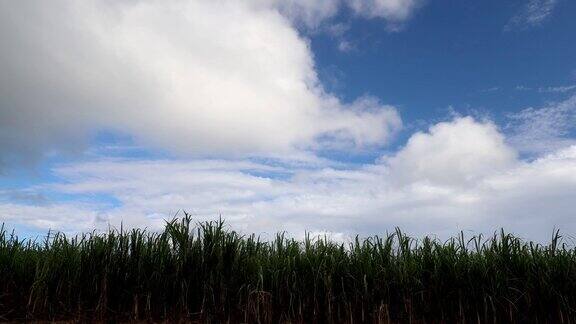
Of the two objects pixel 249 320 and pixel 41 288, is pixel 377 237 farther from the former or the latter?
pixel 41 288

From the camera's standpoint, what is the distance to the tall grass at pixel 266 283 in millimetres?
7785

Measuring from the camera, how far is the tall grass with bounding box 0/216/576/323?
779 centimetres

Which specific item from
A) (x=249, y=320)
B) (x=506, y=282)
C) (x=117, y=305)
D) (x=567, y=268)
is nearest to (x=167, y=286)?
(x=117, y=305)

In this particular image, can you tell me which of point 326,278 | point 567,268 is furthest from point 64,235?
point 567,268

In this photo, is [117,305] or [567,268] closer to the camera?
[117,305]

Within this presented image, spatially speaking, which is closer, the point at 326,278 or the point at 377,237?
the point at 326,278

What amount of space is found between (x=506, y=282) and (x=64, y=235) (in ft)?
23.5

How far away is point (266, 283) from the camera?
8156 mm

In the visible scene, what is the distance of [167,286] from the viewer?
7844mm

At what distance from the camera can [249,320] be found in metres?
7.78

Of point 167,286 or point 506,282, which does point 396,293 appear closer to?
point 506,282

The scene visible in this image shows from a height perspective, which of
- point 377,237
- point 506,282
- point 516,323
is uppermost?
point 377,237

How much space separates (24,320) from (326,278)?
4485 millimetres

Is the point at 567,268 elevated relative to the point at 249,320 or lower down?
elevated
